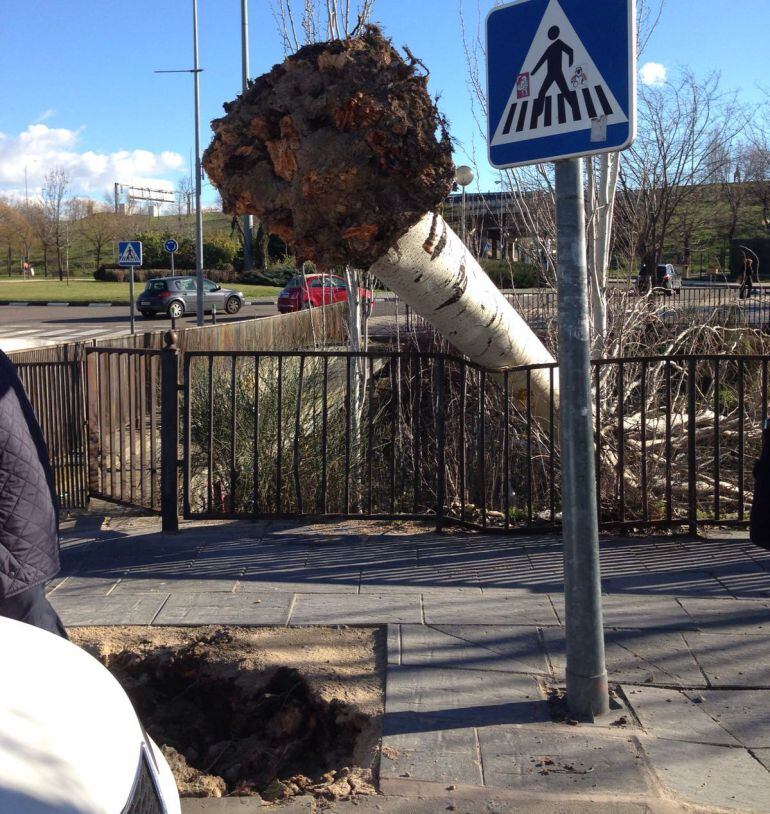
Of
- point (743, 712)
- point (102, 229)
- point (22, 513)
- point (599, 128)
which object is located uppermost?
point (102, 229)

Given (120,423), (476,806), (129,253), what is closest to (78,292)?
(129,253)

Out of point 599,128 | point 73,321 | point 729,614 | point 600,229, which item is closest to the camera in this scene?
point 599,128

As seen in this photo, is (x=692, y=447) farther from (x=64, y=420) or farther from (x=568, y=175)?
(x=64, y=420)

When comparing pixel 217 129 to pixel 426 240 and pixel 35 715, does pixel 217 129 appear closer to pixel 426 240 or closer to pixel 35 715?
pixel 426 240

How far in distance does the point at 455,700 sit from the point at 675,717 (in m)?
0.94

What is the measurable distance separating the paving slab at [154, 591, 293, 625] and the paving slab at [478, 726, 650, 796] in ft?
5.37

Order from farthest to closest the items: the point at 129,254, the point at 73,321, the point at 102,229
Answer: the point at 102,229 → the point at 73,321 → the point at 129,254

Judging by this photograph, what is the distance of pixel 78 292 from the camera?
1956 inches

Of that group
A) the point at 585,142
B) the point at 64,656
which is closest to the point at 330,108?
the point at 585,142

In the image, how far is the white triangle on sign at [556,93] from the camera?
3514mm

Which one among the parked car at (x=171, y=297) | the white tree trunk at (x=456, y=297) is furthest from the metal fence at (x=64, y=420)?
the parked car at (x=171, y=297)

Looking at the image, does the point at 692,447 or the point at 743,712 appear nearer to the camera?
the point at 743,712

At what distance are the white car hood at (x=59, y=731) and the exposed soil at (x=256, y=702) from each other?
3.62ft

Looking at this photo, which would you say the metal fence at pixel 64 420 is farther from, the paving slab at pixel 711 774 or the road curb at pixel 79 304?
the road curb at pixel 79 304
